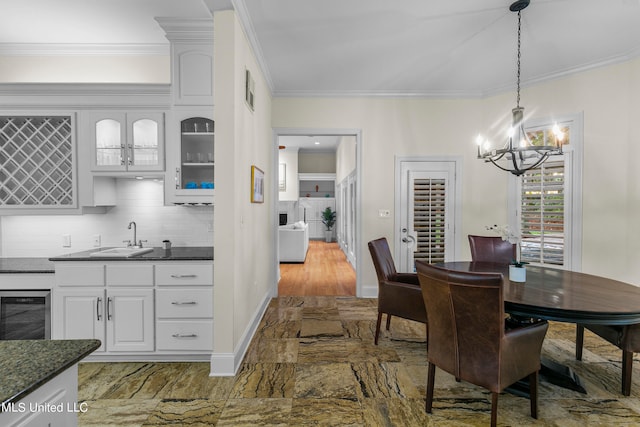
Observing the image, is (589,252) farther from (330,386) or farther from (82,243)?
(82,243)

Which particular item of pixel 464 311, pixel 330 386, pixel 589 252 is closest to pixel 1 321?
pixel 330 386

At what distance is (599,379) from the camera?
2424 mm

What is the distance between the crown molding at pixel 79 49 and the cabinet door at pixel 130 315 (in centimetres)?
236

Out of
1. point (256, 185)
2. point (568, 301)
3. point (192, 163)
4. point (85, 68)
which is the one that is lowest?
point (568, 301)

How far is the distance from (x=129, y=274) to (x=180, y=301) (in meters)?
0.46

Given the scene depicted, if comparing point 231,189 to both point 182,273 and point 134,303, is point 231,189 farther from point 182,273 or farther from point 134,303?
point 134,303

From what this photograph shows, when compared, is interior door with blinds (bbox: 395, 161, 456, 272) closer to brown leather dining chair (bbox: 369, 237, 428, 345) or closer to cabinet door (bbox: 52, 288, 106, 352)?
brown leather dining chair (bbox: 369, 237, 428, 345)

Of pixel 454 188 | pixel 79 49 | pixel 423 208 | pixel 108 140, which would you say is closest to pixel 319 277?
pixel 423 208

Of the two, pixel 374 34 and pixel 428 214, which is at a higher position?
pixel 374 34

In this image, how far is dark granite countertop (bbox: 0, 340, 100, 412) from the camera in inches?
31.1

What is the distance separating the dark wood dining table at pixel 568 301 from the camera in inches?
71.2

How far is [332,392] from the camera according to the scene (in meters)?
2.26

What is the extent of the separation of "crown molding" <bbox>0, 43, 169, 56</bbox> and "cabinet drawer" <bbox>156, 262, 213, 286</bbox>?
2202 mm


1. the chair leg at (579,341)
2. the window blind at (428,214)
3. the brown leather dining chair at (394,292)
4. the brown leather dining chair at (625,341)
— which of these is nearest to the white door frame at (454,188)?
the window blind at (428,214)
